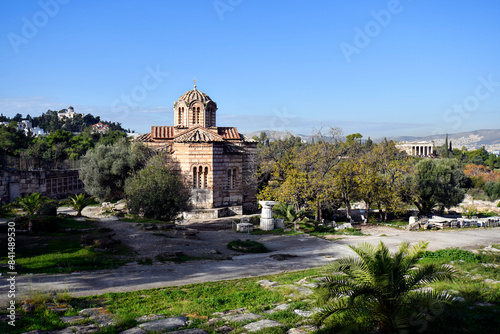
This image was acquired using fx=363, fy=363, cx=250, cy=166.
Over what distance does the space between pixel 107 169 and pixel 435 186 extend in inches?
926

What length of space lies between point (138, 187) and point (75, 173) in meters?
17.0

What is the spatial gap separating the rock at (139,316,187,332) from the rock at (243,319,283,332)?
116 cm

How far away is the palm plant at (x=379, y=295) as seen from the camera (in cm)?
560

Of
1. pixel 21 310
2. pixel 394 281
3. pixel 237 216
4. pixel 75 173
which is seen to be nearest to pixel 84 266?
pixel 21 310

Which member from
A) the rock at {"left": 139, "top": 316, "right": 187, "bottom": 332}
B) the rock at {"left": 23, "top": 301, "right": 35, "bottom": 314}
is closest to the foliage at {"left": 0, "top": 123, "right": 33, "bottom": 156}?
the rock at {"left": 23, "top": 301, "right": 35, "bottom": 314}

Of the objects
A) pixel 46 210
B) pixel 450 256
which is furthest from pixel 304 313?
pixel 46 210

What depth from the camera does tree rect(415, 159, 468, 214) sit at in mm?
26625

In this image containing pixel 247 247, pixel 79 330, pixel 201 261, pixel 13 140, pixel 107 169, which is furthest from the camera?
pixel 13 140

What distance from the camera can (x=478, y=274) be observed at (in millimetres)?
9406

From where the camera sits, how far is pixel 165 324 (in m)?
6.30

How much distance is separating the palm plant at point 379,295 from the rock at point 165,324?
2.41 metres

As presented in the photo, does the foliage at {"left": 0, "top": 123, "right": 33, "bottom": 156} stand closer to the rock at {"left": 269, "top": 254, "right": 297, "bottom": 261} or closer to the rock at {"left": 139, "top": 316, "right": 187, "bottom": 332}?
the rock at {"left": 269, "top": 254, "right": 297, "bottom": 261}

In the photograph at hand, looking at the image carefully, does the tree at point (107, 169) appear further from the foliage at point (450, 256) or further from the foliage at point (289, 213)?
the foliage at point (450, 256)

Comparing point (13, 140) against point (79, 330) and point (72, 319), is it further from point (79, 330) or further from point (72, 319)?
point (79, 330)
